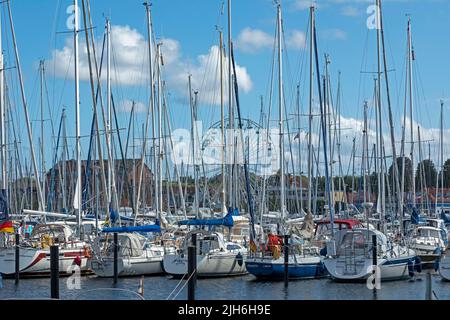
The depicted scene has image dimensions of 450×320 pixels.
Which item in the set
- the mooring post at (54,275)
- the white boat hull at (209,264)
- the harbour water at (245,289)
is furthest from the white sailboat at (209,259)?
the mooring post at (54,275)

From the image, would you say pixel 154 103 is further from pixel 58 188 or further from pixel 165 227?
pixel 58 188

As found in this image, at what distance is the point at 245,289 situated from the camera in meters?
34.1

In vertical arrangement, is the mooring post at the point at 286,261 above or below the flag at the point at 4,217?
below

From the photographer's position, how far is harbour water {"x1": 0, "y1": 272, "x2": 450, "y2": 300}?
31.3m

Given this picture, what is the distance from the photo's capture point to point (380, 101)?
42.8 m

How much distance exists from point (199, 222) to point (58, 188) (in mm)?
32314

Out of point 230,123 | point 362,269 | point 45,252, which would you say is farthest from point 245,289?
point 230,123

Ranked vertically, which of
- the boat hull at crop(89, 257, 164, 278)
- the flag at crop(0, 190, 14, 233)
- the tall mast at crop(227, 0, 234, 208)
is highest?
the tall mast at crop(227, 0, 234, 208)

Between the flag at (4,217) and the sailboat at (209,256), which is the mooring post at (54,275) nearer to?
the flag at (4,217)

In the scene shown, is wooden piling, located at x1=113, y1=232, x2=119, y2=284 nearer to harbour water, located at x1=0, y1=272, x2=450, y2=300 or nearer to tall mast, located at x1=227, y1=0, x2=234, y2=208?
harbour water, located at x1=0, y1=272, x2=450, y2=300

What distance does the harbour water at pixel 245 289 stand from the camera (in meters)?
31.3

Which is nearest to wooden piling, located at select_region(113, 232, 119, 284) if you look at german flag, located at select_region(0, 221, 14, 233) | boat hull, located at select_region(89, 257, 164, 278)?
boat hull, located at select_region(89, 257, 164, 278)

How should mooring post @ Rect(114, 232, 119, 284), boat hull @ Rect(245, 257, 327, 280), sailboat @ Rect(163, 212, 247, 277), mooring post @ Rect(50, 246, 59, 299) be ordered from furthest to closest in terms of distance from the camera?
sailboat @ Rect(163, 212, 247, 277), mooring post @ Rect(114, 232, 119, 284), boat hull @ Rect(245, 257, 327, 280), mooring post @ Rect(50, 246, 59, 299)
